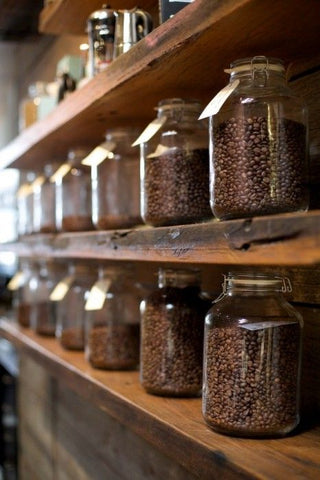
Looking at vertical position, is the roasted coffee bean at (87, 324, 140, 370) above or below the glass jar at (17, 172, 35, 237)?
below

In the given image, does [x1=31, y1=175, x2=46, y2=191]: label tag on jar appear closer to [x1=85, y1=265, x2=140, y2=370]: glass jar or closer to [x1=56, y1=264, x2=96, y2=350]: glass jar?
[x1=56, y1=264, x2=96, y2=350]: glass jar

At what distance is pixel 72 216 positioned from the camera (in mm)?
1785

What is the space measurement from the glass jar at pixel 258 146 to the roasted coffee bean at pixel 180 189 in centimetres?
15

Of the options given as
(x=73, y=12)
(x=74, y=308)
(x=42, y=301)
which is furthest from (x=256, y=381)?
(x=42, y=301)

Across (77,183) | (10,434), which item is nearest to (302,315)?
(77,183)

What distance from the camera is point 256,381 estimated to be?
0.96 m

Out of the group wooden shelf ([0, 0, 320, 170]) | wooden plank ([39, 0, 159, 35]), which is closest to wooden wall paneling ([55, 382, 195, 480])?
wooden shelf ([0, 0, 320, 170])

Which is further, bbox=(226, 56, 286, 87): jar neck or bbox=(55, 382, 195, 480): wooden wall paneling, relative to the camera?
bbox=(55, 382, 195, 480): wooden wall paneling

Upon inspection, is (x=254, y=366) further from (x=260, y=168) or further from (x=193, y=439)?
(x=260, y=168)

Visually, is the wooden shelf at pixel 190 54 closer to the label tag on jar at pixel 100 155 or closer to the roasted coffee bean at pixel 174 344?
the label tag on jar at pixel 100 155

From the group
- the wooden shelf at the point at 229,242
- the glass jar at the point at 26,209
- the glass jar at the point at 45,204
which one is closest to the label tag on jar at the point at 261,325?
the wooden shelf at the point at 229,242

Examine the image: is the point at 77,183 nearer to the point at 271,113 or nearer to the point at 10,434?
the point at 271,113

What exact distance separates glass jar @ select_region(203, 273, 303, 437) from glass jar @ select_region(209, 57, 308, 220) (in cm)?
15

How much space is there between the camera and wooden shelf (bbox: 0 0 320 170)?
889mm
